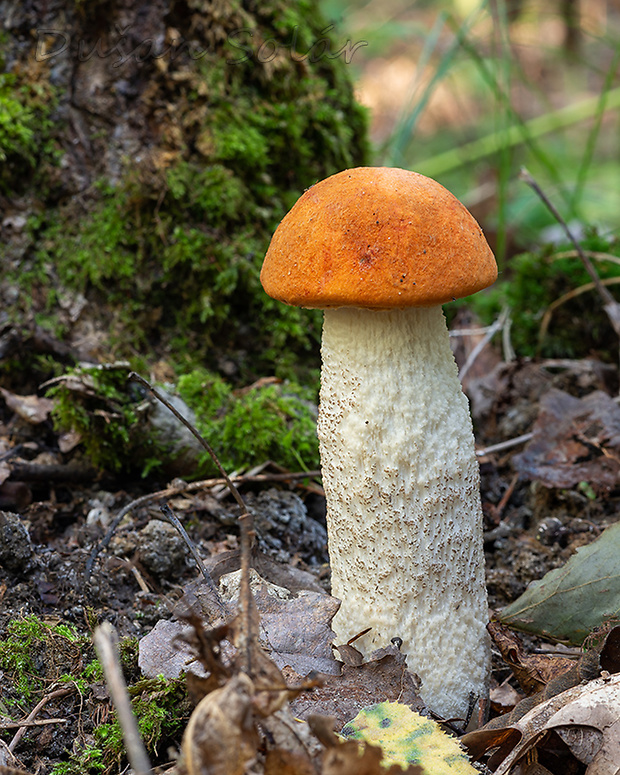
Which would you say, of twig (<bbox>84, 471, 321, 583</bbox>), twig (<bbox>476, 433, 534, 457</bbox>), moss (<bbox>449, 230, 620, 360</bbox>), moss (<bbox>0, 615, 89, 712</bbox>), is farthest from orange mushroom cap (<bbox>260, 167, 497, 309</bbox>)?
moss (<bbox>449, 230, 620, 360</bbox>)

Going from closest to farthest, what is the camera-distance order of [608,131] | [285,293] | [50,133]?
[285,293] < [50,133] < [608,131]

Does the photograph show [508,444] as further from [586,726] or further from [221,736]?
[221,736]

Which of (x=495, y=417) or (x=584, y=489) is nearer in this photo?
(x=584, y=489)

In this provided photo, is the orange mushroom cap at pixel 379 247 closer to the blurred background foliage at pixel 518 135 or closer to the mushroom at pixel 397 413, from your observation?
the mushroom at pixel 397 413

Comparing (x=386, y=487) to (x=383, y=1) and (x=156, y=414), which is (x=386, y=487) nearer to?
(x=156, y=414)

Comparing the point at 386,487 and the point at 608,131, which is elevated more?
the point at 608,131

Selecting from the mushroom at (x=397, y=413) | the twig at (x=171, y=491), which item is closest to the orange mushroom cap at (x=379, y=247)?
the mushroom at (x=397, y=413)

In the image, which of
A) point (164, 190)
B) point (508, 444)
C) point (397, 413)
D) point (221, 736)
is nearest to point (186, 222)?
point (164, 190)

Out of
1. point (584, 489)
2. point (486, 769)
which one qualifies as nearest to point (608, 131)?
point (584, 489)
